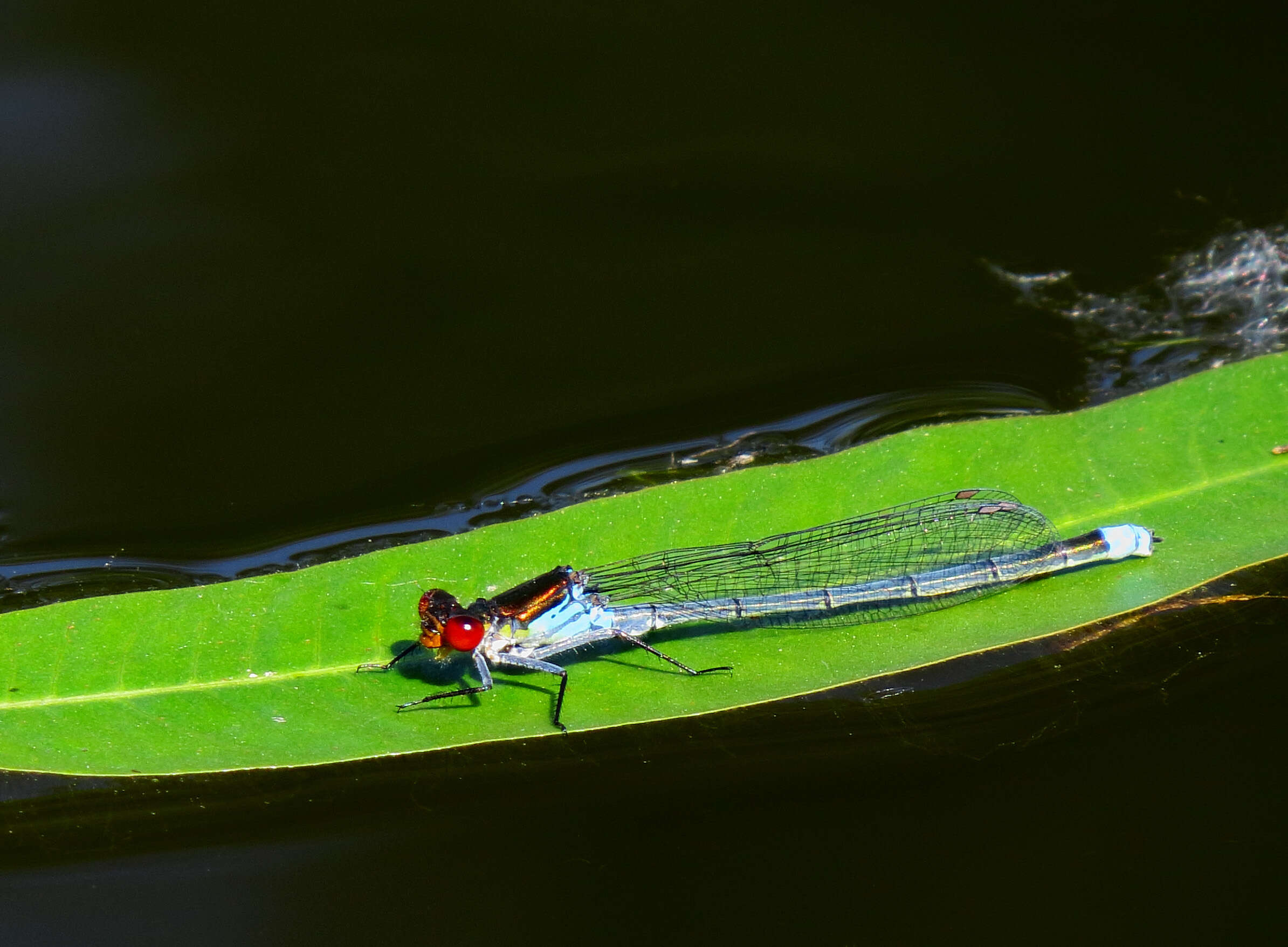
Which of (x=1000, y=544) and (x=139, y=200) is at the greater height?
(x=139, y=200)

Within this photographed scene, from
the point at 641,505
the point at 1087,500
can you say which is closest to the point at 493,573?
the point at 641,505

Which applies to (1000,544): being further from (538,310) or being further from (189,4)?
(189,4)

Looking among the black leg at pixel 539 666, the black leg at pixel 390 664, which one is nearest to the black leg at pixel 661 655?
the black leg at pixel 539 666

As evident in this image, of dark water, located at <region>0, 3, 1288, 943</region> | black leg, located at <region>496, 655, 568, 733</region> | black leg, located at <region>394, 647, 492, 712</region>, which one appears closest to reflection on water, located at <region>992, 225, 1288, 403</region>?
dark water, located at <region>0, 3, 1288, 943</region>

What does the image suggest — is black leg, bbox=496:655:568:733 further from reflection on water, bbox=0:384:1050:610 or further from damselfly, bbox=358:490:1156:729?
reflection on water, bbox=0:384:1050:610

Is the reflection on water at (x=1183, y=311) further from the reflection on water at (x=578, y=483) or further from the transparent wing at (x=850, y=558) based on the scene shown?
the transparent wing at (x=850, y=558)

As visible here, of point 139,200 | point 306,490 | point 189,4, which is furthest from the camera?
point 189,4

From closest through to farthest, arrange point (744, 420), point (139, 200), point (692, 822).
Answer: point (692, 822) → point (744, 420) → point (139, 200)
